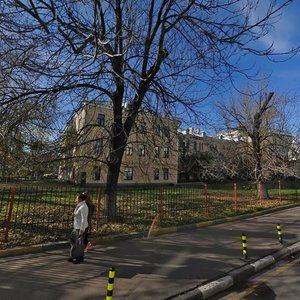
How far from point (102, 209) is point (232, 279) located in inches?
263

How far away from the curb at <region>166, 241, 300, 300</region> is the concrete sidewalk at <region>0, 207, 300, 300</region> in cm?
7

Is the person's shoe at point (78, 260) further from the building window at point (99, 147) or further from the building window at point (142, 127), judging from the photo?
the building window at point (142, 127)

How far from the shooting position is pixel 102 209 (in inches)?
457

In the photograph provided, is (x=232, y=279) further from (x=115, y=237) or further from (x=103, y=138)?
(x=103, y=138)

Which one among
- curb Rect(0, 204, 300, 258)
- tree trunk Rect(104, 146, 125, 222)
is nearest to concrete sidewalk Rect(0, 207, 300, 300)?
curb Rect(0, 204, 300, 258)

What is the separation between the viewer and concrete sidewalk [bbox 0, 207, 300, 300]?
4891 mm

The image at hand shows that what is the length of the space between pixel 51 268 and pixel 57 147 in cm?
412

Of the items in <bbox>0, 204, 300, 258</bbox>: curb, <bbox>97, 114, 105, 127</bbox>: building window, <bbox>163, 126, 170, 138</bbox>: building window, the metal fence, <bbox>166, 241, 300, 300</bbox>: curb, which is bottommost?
<bbox>166, 241, 300, 300</bbox>: curb

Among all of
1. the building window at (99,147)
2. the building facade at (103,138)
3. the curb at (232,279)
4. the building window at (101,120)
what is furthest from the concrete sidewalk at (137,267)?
the building window at (101,120)

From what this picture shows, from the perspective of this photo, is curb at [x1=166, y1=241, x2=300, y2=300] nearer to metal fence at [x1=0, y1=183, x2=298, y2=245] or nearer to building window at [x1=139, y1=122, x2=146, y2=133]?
metal fence at [x1=0, y1=183, x2=298, y2=245]

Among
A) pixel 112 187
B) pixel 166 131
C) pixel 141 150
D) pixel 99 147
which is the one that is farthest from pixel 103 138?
pixel 166 131

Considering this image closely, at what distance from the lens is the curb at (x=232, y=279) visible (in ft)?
16.3

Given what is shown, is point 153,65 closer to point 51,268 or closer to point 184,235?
point 184,235

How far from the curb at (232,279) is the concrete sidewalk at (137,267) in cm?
7
